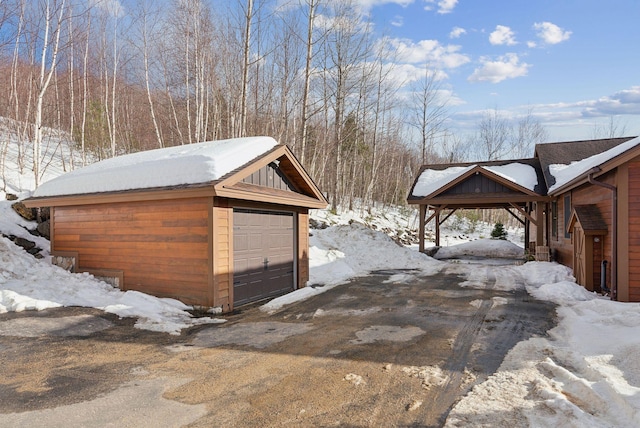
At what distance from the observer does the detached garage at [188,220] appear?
7.91 meters

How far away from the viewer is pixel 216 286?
7824 mm

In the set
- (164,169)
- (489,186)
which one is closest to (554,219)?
(489,186)

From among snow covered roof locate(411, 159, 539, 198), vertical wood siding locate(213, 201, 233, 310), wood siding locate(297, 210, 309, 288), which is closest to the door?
snow covered roof locate(411, 159, 539, 198)

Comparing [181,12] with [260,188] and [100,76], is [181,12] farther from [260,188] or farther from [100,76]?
[260,188]

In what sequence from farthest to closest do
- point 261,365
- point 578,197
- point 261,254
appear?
point 578,197 → point 261,254 → point 261,365

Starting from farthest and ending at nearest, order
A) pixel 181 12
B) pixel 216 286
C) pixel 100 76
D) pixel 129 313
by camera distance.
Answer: pixel 100 76 → pixel 181 12 → pixel 216 286 → pixel 129 313

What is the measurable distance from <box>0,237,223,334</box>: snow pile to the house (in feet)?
29.5

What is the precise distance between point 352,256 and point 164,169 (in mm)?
9496

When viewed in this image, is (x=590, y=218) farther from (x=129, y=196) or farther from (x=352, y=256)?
(x=129, y=196)

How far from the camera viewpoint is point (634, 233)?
8516 mm

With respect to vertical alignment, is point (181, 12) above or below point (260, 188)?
above

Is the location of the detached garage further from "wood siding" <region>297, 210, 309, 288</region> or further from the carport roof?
the carport roof

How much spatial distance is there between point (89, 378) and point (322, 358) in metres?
2.76

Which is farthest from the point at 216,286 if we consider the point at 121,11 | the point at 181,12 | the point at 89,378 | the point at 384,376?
the point at 121,11
